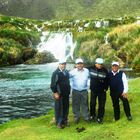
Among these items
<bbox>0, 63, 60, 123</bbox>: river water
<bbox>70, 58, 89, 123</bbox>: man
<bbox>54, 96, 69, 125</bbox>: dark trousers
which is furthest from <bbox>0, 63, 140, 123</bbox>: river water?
<bbox>70, 58, 89, 123</bbox>: man

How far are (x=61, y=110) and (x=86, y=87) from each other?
2042 mm

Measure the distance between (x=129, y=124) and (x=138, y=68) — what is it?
165 feet

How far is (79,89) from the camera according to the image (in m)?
26.1

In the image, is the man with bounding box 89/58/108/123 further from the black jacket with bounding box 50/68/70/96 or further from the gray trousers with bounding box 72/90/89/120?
the black jacket with bounding box 50/68/70/96

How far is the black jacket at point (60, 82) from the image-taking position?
25.2 meters

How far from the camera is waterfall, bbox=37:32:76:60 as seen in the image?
4618 inches

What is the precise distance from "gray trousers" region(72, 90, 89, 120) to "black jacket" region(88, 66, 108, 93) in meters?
0.85

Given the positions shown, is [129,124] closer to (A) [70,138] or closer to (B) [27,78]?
(A) [70,138]

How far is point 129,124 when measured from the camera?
24.3 meters

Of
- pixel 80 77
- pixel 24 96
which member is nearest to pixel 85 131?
pixel 80 77

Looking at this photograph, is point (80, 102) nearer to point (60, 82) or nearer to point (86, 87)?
point (86, 87)

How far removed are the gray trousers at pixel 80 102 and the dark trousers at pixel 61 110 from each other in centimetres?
81

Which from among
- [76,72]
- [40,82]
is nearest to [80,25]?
[40,82]

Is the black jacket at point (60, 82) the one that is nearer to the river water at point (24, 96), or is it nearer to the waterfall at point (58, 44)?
the river water at point (24, 96)
